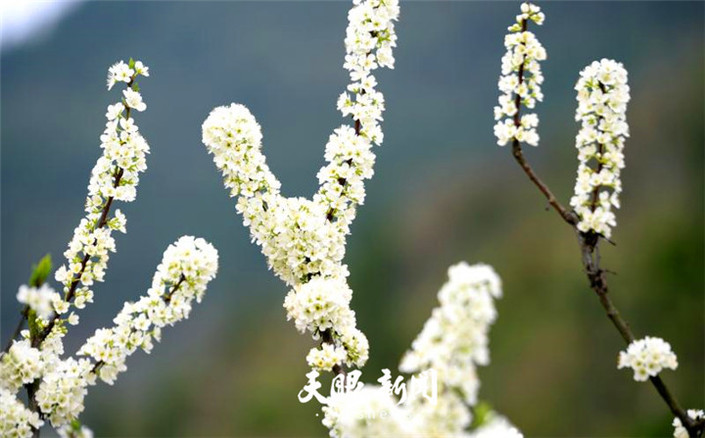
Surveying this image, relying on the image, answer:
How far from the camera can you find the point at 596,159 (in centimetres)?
480

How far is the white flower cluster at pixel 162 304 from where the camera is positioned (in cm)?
484

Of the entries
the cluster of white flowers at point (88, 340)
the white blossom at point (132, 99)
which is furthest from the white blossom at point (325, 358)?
the white blossom at point (132, 99)

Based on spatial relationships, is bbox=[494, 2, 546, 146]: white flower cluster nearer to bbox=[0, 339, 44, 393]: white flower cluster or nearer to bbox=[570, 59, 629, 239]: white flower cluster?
bbox=[570, 59, 629, 239]: white flower cluster

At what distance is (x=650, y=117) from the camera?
180 ft

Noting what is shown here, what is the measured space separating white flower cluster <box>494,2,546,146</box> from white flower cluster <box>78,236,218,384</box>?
6.48 feet

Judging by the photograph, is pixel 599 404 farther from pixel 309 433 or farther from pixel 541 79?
pixel 541 79

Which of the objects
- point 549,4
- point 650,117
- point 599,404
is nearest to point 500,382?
point 599,404

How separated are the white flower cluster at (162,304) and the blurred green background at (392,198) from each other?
13.6m

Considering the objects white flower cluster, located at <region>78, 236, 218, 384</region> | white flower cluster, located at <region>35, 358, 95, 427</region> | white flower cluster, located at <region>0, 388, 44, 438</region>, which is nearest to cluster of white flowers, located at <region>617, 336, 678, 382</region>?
white flower cluster, located at <region>78, 236, 218, 384</region>

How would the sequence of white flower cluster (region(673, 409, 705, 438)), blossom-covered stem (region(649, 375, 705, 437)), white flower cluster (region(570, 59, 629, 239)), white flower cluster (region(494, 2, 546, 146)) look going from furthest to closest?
white flower cluster (region(494, 2, 546, 146)) < white flower cluster (region(570, 59, 629, 239)) < white flower cluster (region(673, 409, 705, 438)) < blossom-covered stem (region(649, 375, 705, 437))

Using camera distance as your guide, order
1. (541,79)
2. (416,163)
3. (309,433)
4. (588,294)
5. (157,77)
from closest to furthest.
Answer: (541,79) → (588,294) → (309,433) → (416,163) → (157,77)

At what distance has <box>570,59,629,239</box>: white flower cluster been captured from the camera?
4.70 m

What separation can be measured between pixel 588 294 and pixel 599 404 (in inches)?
229

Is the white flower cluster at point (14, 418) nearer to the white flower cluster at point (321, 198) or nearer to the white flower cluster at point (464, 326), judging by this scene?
the white flower cluster at point (321, 198)
